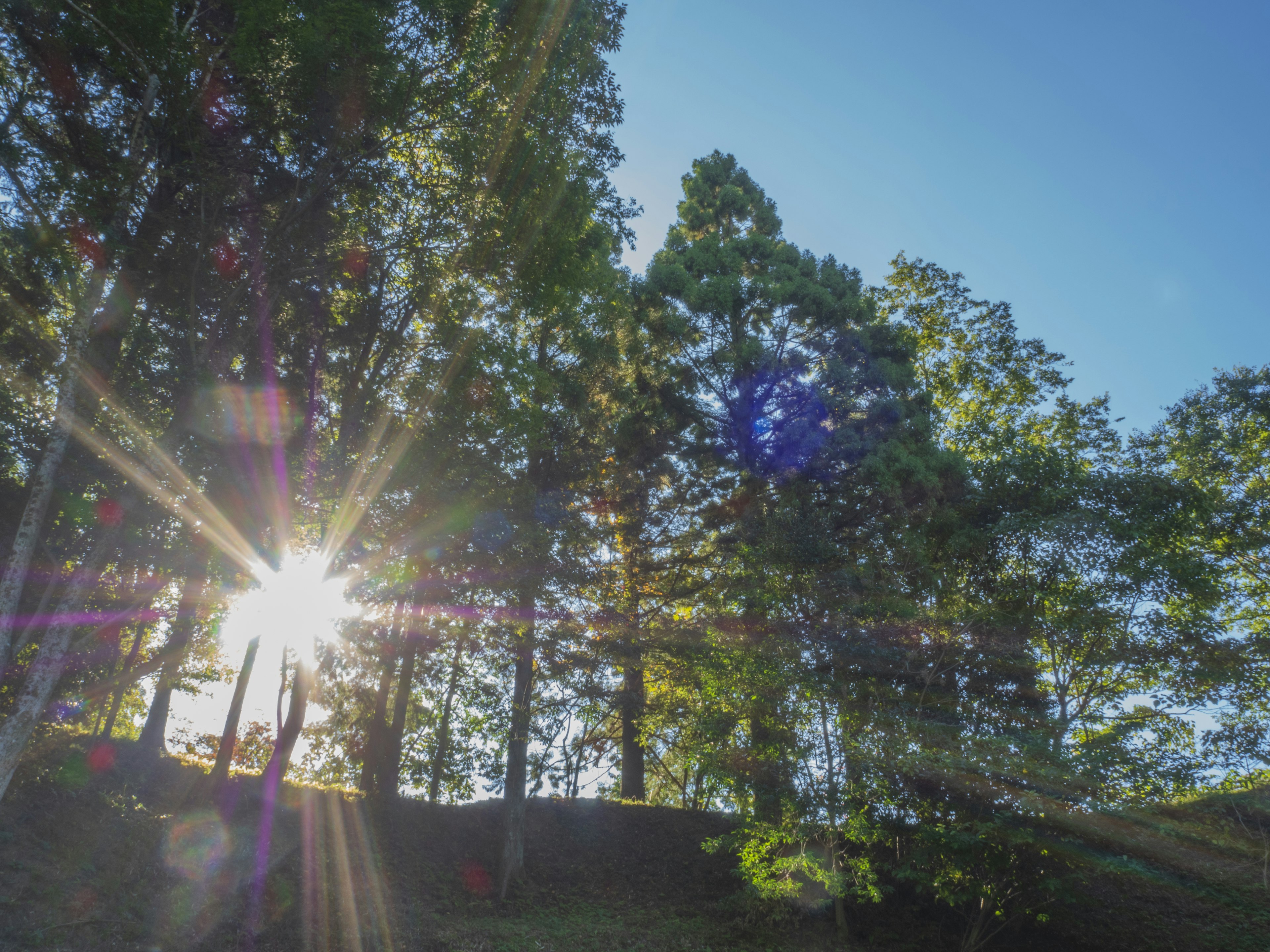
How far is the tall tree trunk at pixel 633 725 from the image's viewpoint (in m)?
13.8

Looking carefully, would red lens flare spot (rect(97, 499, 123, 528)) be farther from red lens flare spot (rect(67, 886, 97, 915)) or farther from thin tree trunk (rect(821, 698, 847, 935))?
thin tree trunk (rect(821, 698, 847, 935))

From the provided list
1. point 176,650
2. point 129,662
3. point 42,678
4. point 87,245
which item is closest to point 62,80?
point 87,245

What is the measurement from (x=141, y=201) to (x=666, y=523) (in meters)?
12.0

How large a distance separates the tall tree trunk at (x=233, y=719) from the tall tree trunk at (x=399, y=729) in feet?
9.12

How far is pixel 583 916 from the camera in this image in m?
12.1

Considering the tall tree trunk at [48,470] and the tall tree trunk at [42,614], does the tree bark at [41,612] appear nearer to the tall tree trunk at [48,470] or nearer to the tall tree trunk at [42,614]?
the tall tree trunk at [42,614]

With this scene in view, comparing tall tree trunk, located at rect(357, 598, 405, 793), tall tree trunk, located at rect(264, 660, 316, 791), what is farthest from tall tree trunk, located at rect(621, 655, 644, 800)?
tall tree trunk, located at rect(264, 660, 316, 791)

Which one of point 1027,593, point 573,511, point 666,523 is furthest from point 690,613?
point 1027,593

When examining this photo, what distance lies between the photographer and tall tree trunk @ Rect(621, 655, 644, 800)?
13.8 metres

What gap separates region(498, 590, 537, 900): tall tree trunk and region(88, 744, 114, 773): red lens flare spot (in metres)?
6.44

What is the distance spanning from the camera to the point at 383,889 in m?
11.3

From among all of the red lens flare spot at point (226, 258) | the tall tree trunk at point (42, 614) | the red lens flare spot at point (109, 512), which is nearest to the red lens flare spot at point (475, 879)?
the tall tree trunk at point (42, 614)

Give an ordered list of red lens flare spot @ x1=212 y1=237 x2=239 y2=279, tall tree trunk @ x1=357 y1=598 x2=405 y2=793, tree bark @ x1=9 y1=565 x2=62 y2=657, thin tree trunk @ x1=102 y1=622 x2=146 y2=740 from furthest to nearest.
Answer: tall tree trunk @ x1=357 y1=598 x2=405 y2=793, thin tree trunk @ x1=102 y1=622 x2=146 y2=740, red lens flare spot @ x1=212 y1=237 x2=239 y2=279, tree bark @ x1=9 y1=565 x2=62 y2=657

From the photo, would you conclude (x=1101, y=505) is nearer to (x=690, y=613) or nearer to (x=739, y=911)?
(x=690, y=613)
